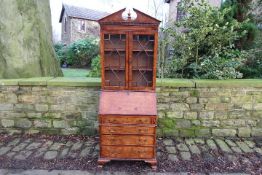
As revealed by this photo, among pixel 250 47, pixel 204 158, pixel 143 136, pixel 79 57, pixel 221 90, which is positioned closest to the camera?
pixel 143 136

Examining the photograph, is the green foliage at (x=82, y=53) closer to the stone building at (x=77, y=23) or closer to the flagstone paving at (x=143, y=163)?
the flagstone paving at (x=143, y=163)

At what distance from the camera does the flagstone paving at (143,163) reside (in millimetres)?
3514

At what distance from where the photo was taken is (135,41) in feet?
11.7

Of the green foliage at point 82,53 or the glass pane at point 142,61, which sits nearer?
the glass pane at point 142,61

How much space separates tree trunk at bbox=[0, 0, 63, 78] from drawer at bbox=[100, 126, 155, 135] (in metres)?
2.10

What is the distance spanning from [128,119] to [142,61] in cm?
79

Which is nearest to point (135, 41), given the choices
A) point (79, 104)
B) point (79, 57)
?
point (79, 104)

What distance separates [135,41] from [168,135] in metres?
1.71

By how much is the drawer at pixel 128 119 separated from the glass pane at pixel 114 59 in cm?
47

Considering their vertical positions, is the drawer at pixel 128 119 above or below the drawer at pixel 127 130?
above

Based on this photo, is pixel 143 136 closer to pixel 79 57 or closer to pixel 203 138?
pixel 203 138

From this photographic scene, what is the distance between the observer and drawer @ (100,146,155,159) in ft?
11.4

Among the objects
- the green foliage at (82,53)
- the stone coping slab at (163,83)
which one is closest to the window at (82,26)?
the green foliage at (82,53)

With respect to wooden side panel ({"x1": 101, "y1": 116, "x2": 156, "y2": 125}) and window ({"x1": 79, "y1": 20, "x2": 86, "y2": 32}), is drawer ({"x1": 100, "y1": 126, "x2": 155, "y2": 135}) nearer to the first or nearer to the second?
wooden side panel ({"x1": 101, "y1": 116, "x2": 156, "y2": 125})
